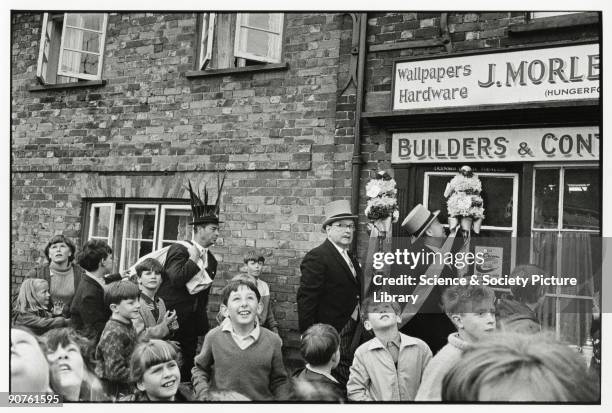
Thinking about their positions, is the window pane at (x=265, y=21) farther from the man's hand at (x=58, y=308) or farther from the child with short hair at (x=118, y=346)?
the man's hand at (x=58, y=308)

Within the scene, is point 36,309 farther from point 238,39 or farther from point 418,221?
point 418,221

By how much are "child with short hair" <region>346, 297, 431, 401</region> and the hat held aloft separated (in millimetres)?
840

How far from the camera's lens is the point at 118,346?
191 inches

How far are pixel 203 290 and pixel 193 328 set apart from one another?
0.33 m

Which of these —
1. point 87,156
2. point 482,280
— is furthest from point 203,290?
point 482,280

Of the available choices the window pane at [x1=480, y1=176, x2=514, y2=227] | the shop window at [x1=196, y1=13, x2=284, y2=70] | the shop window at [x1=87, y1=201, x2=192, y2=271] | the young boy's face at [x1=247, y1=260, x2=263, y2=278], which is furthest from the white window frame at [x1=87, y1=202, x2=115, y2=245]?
the window pane at [x1=480, y1=176, x2=514, y2=227]

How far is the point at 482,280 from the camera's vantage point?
4.51 meters

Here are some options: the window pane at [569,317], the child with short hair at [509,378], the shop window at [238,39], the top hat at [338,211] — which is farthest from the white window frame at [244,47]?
the child with short hair at [509,378]

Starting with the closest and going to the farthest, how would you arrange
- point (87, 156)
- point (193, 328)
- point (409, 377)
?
point (409, 377) < point (193, 328) < point (87, 156)

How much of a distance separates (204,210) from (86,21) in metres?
2.22

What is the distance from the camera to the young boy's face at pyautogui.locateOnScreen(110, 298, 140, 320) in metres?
4.89

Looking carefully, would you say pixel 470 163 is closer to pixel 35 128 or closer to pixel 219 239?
pixel 219 239

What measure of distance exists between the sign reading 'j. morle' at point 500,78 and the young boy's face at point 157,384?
9.36 ft

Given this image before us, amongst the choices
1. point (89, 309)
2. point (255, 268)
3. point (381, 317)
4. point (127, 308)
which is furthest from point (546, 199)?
point (89, 309)
